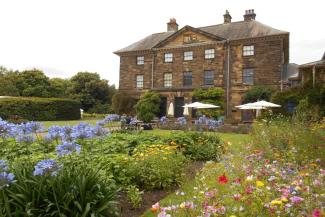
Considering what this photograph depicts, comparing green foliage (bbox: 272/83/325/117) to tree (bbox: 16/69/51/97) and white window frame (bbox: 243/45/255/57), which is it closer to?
white window frame (bbox: 243/45/255/57)

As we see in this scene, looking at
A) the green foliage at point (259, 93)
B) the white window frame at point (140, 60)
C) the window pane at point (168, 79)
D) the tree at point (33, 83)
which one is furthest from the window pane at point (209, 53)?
the tree at point (33, 83)

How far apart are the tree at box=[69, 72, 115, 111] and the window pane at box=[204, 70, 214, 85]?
2629 centimetres

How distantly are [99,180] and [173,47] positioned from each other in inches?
1287

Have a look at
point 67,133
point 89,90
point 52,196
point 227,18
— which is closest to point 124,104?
point 227,18

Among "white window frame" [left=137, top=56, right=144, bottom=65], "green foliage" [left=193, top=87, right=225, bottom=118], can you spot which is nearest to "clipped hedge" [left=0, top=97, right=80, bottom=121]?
"white window frame" [left=137, top=56, right=144, bottom=65]

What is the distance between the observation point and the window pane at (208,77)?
1347 inches

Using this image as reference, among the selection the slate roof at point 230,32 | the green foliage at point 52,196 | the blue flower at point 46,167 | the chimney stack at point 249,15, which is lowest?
the green foliage at point 52,196

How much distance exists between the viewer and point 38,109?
34.2 metres

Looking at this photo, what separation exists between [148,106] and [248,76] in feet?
33.8

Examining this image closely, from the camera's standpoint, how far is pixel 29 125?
519cm

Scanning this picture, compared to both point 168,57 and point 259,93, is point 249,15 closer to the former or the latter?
point 168,57

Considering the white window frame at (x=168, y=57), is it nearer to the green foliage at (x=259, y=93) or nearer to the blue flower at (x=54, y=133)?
the green foliage at (x=259, y=93)

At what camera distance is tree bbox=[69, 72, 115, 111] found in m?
55.9

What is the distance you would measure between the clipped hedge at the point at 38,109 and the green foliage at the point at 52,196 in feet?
88.0
